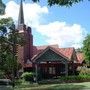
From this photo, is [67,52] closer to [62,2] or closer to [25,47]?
[25,47]

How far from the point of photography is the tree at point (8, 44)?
48.0 meters

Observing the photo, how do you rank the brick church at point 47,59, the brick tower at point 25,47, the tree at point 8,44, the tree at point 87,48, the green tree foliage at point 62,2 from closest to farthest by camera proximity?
the green tree foliage at point 62,2, the tree at point 8,44, the brick church at point 47,59, the tree at point 87,48, the brick tower at point 25,47

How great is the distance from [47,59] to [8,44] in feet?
26.7

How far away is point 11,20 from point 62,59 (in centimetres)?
1112

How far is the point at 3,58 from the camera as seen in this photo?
159 feet

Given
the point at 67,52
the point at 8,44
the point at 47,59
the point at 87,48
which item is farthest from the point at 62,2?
the point at 87,48

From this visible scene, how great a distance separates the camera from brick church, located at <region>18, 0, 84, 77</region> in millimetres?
54875

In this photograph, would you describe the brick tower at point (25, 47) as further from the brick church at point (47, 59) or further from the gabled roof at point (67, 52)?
the gabled roof at point (67, 52)

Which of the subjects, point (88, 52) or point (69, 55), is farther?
point (88, 52)

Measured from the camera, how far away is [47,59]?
55438 millimetres

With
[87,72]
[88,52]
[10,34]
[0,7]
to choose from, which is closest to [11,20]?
[10,34]

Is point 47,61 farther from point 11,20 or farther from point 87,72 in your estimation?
point 11,20

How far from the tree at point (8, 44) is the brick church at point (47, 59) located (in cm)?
616

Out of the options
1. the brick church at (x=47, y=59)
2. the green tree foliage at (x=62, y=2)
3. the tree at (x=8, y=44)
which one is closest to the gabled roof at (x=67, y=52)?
the brick church at (x=47, y=59)
